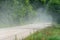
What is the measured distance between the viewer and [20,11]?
119ft

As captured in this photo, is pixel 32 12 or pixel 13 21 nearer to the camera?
pixel 13 21

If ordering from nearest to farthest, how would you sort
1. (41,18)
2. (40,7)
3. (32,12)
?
(32,12), (40,7), (41,18)

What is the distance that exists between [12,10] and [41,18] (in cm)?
1590

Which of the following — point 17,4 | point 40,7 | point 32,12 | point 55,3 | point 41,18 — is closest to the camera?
point 55,3

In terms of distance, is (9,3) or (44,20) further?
(44,20)

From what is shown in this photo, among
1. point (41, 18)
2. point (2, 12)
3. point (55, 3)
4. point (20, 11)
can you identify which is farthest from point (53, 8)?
point (41, 18)

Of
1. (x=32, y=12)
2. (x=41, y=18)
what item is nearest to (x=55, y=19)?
(x=32, y=12)

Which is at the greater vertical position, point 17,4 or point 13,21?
point 17,4

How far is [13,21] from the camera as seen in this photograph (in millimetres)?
35219

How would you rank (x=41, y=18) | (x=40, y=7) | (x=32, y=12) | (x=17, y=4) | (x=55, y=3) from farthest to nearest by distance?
(x=41, y=18) < (x=40, y=7) < (x=32, y=12) < (x=17, y=4) < (x=55, y=3)

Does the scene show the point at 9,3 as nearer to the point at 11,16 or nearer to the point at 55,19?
the point at 11,16

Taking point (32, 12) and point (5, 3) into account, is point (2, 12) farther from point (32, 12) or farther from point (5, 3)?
point (32, 12)

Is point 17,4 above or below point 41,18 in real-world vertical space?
above

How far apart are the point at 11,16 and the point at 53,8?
666 cm
